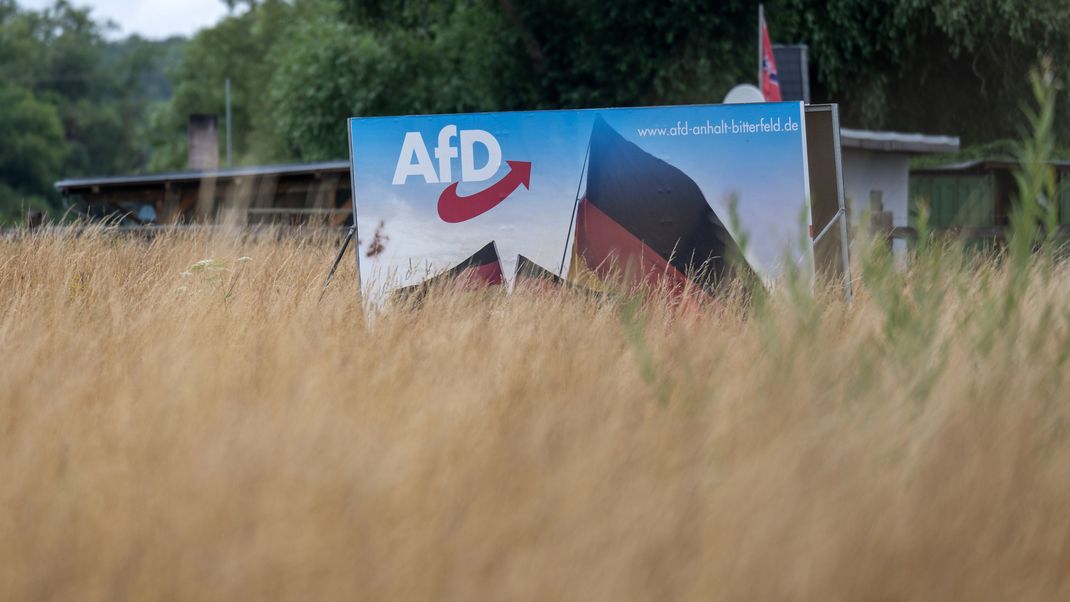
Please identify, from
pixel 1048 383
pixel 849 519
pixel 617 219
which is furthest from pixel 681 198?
pixel 849 519

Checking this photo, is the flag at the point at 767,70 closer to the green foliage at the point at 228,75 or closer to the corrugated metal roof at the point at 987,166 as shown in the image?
the corrugated metal roof at the point at 987,166

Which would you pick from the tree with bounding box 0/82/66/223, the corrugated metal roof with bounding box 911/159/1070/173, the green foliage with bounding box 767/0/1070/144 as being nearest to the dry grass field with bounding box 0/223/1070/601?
the corrugated metal roof with bounding box 911/159/1070/173

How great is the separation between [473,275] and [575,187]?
877 mm

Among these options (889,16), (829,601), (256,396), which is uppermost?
(889,16)

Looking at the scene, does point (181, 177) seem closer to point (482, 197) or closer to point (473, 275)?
point (482, 197)

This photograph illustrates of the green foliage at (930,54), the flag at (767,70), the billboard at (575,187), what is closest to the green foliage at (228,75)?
the green foliage at (930,54)

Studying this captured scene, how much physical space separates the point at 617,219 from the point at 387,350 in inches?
114

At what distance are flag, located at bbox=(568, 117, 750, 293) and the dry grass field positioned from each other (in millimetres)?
2497

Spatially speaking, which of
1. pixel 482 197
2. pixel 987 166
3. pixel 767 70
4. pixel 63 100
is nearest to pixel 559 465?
pixel 482 197

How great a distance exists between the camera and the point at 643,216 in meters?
8.23

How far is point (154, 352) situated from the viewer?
5.35m

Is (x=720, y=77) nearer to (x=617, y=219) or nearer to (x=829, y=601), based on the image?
(x=617, y=219)

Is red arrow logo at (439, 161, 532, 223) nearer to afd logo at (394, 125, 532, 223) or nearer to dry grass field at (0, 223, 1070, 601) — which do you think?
afd logo at (394, 125, 532, 223)

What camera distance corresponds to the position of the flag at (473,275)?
793 cm
